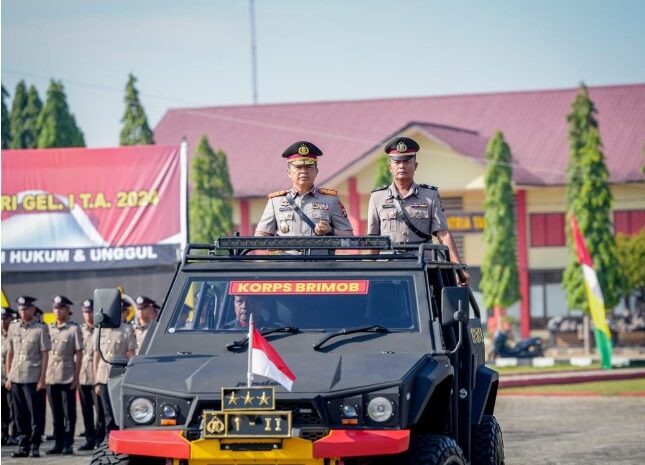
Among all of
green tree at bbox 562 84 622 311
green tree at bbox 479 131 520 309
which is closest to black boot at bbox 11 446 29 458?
green tree at bbox 562 84 622 311

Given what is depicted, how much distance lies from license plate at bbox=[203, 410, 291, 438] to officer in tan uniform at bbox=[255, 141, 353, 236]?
3.24 metres

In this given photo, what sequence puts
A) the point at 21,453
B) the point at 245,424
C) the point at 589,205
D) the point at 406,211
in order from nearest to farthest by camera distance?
1. the point at 245,424
2. the point at 406,211
3. the point at 21,453
4. the point at 589,205

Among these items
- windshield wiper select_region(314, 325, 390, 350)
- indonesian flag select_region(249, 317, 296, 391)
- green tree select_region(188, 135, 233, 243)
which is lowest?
indonesian flag select_region(249, 317, 296, 391)

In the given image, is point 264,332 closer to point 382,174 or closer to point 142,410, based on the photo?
point 142,410

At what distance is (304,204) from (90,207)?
12263 mm

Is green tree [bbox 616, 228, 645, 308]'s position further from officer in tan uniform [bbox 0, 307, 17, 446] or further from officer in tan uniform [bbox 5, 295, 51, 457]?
officer in tan uniform [bbox 5, 295, 51, 457]

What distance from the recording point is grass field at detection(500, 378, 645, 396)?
2609cm

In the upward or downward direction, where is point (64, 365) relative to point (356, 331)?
downward

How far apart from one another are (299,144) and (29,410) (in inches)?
319

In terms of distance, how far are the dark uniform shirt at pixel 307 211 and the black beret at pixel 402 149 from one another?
0.53 metres

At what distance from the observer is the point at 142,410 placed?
8.27 meters

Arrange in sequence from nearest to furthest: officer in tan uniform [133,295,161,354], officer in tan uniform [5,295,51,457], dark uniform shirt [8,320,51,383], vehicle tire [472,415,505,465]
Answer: vehicle tire [472,415,505,465] < officer in tan uniform [133,295,161,354] < officer in tan uniform [5,295,51,457] < dark uniform shirt [8,320,51,383]

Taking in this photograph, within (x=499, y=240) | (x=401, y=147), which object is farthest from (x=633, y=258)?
(x=401, y=147)

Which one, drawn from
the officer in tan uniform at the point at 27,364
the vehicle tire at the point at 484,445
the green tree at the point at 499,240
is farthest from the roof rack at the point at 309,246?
the green tree at the point at 499,240
